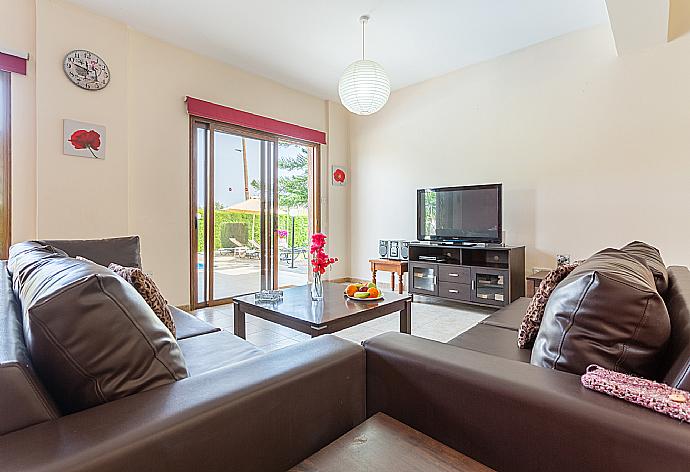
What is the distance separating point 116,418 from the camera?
2.05 feet

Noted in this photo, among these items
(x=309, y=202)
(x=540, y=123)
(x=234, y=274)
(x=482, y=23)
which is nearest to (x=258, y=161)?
(x=309, y=202)

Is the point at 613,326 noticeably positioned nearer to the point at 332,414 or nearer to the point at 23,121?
the point at 332,414

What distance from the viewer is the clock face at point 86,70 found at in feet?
10.2

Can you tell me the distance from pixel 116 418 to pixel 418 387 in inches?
25.2

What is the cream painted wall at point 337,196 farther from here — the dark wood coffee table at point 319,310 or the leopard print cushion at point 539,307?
the leopard print cushion at point 539,307

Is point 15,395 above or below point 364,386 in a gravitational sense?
above

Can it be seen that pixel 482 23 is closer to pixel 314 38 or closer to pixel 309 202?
pixel 314 38

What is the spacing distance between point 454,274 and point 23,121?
4146 millimetres

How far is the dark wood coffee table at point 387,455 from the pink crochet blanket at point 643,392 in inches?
10.9

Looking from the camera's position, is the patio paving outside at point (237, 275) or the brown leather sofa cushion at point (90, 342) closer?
the brown leather sofa cushion at point (90, 342)

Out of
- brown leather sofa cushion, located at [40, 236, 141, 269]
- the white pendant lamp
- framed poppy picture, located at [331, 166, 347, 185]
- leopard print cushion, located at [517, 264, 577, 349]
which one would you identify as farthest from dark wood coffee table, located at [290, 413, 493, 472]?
framed poppy picture, located at [331, 166, 347, 185]

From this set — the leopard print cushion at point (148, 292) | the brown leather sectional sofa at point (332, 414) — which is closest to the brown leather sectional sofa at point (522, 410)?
the brown leather sectional sofa at point (332, 414)

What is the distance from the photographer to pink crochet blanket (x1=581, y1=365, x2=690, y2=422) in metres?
0.63

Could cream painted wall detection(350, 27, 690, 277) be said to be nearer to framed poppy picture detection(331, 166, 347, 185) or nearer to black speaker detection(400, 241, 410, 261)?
black speaker detection(400, 241, 410, 261)
